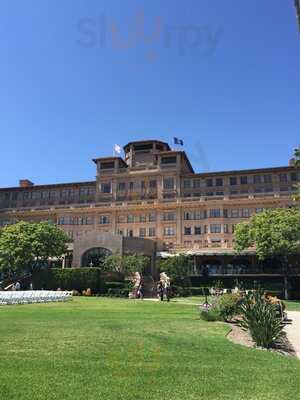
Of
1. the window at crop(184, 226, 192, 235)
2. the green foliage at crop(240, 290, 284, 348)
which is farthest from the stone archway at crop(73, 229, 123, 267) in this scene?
the green foliage at crop(240, 290, 284, 348)

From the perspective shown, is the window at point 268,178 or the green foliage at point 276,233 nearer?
the green foliage at point 276,233

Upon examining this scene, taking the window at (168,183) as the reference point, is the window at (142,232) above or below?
below

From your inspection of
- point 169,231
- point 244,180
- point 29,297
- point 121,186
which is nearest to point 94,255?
point 169,231

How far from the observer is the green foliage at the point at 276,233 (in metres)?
52.3

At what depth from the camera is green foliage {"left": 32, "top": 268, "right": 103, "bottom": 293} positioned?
177ft

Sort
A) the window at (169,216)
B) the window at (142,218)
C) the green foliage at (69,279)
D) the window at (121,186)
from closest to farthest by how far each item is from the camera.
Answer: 1. the green foliage at (69,279)
2. the window at (169,216)
3. the window at (142,218)
4. the window at (121,186)

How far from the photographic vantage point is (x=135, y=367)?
10.1m

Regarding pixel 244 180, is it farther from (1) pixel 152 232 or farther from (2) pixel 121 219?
(2) pixel 121 219

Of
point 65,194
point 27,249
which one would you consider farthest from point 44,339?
point 65,194

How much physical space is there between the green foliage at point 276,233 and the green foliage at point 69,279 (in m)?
20.1

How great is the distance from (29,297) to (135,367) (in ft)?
90.4

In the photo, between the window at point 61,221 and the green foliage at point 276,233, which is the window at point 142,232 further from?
the green foliage at point 276,233

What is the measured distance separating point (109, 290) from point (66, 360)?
134 feet

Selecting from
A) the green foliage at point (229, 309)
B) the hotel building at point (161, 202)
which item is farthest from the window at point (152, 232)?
the green foliage at point (229, 309)
